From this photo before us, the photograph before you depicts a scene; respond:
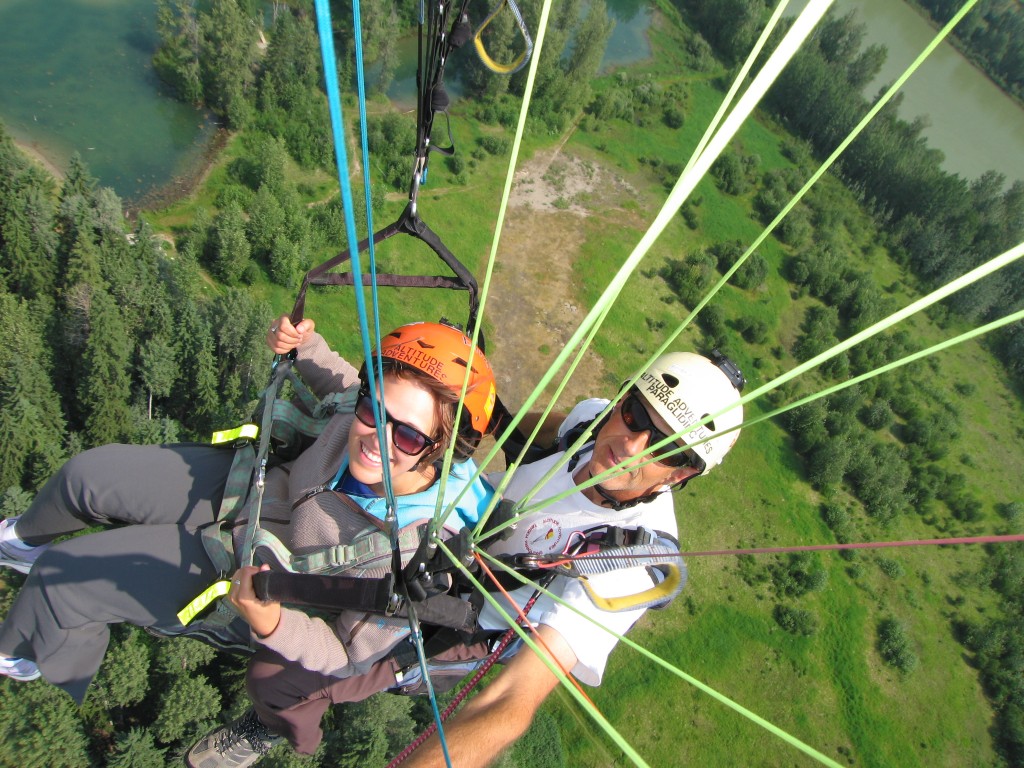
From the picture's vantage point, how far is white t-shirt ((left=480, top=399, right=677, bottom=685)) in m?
2.98

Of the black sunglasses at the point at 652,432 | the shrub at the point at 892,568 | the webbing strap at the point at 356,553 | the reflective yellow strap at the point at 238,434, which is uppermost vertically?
the black sunglasses at the point at 652,432

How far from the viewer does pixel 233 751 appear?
4523 mm

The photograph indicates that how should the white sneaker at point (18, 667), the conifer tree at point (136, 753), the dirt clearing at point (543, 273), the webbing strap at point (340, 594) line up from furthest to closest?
1. the dirt clearing at point (543, 273)
2. the conifer tree at point (136, 753)
3. the white sneaker at point (18, 667)
4. the webbing strap at point (340, 594)

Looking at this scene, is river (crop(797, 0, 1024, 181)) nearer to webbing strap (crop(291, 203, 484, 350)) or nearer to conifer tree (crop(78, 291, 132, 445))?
conifer tree (crop(78, 291, 132, 445))

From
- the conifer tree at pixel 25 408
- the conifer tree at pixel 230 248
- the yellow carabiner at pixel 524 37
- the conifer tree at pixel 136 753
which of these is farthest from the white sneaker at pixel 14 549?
the conifer tree at pixel 230 248

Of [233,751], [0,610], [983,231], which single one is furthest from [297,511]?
[983,231]

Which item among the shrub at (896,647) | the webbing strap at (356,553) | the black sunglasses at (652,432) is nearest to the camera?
the webbing strap at (356,553)

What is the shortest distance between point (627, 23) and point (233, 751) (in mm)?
40849

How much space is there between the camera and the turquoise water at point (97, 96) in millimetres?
18531

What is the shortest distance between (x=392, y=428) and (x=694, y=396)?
152 centimetres

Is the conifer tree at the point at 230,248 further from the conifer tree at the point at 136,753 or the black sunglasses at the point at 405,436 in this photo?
the black sunglasses at the point at 405,436

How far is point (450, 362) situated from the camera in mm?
2945

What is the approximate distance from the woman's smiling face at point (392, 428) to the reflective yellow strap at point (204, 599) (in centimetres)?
70

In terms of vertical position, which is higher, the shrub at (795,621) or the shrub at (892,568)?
the shrub at (892,568)
